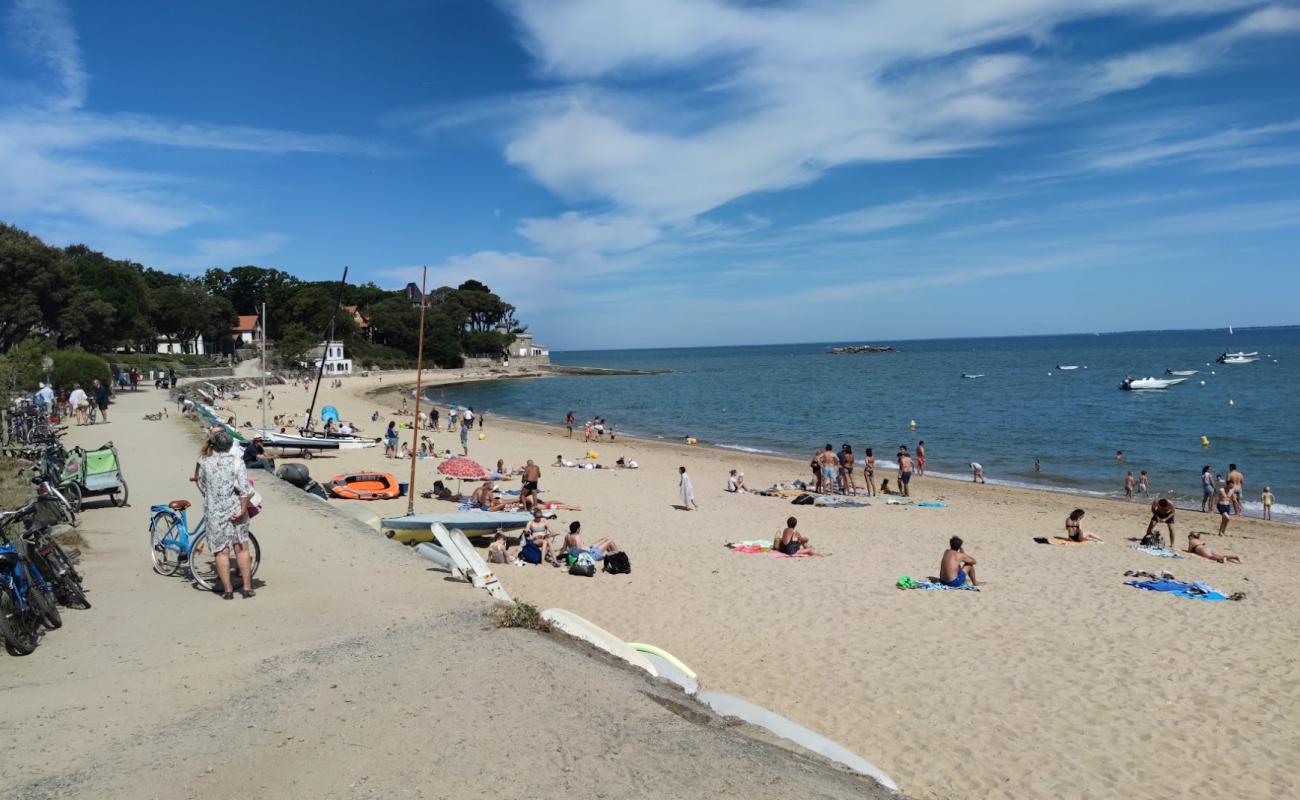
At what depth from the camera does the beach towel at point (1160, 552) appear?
49.0 ft

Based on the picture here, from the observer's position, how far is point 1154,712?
798cm

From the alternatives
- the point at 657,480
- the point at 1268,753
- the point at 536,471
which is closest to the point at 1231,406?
the point at 657,480

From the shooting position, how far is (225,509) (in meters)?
7.78

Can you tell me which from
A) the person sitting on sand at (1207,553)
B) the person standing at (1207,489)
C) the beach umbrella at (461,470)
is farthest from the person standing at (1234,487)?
the beach umbrella at (461,470)

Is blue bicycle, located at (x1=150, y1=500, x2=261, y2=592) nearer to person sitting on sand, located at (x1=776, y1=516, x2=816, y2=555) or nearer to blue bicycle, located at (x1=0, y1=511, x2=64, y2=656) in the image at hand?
blue bicycle, located at (x1=0, y1=511, x2=64, y2=656)

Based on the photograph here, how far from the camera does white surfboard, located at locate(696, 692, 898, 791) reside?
5617 mm

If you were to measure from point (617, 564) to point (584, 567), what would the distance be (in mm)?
568

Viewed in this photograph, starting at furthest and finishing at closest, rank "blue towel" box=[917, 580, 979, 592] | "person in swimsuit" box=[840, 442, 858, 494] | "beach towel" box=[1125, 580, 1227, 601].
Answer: "person in swimsuit" box=[840, 442, 858, 494] < "blue towel" box=[917, 580, 979, 592] < "beach towel" box=[1125, 580, 1227, 601]

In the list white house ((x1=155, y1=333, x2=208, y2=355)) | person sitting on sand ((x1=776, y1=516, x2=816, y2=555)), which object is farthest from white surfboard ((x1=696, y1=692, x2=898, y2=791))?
white house ((x1=155, y1=333, x2=208, y2=355))

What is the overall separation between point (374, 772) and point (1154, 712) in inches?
293

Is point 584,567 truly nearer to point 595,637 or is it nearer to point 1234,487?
point 595,637

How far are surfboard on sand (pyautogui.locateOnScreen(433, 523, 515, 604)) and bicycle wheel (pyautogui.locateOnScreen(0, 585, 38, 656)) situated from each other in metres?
3.82

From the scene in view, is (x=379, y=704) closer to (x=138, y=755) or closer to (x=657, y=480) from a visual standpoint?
(x=138, y=755)

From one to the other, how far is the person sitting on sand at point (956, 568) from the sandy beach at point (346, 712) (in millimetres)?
7450
